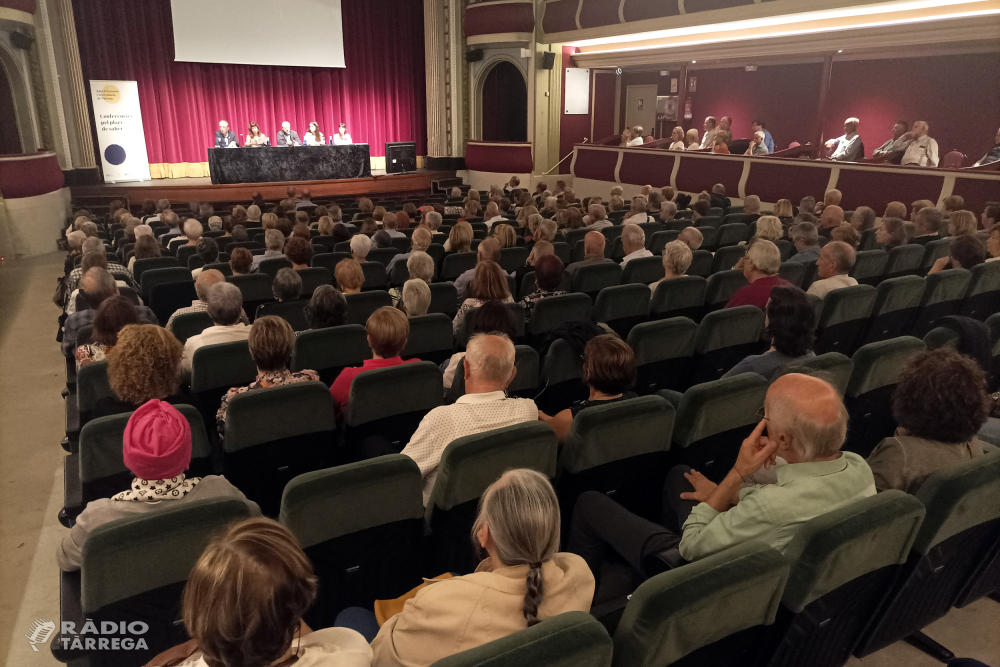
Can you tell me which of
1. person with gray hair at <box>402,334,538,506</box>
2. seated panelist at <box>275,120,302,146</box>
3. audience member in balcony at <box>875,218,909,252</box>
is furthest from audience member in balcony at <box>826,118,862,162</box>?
seated panelist at <box>275,120,302,146</box>

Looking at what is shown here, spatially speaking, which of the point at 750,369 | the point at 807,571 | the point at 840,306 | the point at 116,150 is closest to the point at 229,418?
the point at 807,571

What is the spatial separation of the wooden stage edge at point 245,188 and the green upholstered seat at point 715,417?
11602 millimetres

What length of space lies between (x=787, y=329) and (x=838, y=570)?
1.50 m

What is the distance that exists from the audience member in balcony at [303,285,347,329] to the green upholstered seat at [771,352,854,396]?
2161mm

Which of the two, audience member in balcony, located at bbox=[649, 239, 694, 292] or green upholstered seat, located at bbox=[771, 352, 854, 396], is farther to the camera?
audience member in balcony, located at bbox=[649, 239, 694, 292]

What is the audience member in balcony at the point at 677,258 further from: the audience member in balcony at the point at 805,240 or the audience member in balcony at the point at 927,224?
the audience member in balcony at the point at 927,224

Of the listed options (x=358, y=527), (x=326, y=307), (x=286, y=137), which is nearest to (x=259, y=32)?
(x=286, y=137)

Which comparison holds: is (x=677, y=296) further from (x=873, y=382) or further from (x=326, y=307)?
(x=326, y=307)

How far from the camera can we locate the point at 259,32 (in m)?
13.7

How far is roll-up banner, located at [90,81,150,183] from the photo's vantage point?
1230 centimetres

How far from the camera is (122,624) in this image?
5.16ft

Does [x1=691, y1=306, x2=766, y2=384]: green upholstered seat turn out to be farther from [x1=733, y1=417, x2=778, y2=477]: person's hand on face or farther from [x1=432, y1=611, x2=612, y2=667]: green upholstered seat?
[x1=432, y1=611, x2=612, y2=667]: green upholstered seat

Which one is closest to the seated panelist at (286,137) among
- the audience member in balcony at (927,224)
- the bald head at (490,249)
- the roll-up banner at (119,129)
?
the roll-up banner at (119,129)

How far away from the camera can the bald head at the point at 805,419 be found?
1.67 meters
